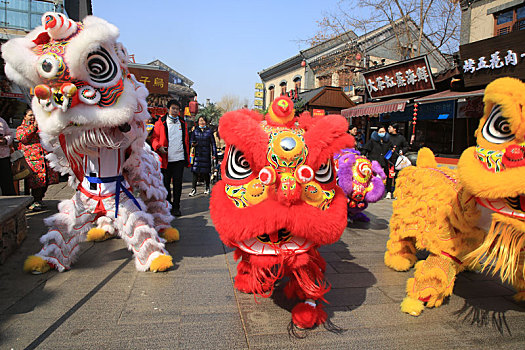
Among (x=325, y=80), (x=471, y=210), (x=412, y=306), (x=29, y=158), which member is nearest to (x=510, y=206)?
(x=471, y=210)

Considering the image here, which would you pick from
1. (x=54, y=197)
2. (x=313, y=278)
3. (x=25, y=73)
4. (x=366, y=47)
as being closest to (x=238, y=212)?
(x=313, y=278)

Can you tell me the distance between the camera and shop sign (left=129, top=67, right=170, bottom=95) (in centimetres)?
826

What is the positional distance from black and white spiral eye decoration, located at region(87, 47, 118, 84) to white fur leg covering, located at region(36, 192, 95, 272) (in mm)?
1080

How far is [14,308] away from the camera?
7.91 feet

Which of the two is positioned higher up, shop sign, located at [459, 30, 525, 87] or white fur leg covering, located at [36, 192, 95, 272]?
shop sign, located at [459, 30, 525, 87]

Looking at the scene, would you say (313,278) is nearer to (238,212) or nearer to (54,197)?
(238,212)

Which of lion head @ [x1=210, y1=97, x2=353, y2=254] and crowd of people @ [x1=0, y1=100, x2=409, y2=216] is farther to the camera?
crowd of people @ [x1=0, y1=100, x2=409, y2=216]

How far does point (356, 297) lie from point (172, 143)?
11.4 ft

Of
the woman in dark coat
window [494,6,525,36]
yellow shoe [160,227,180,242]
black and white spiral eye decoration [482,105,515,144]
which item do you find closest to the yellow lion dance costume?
black and white spiral eye decoration [482,105,515,144]

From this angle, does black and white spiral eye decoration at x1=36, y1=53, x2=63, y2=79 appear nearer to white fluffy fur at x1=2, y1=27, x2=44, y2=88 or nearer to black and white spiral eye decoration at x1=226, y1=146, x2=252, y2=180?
white fluffy fur at x1=2, y1=27, x2=44, y2=88

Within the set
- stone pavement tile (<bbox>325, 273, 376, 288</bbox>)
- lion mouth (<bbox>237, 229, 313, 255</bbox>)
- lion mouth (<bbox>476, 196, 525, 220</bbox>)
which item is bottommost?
stone pavement tile (<bbox>325, 273, 376, 288</bbox>)

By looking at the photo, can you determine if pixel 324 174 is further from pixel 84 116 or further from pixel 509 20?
pixel 509 20

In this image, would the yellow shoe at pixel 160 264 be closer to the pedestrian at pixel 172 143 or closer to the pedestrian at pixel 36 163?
the pedestrian at pixel 172 143

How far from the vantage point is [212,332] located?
218 cm
